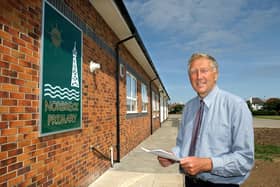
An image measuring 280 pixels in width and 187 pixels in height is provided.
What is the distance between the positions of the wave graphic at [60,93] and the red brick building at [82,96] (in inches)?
8.1

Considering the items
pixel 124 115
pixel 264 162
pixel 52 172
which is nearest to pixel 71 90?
pixel 52 172

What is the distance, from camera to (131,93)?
8977 mm

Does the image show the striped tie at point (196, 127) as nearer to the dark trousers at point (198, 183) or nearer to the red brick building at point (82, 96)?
the dark trousers at point (198, 183)

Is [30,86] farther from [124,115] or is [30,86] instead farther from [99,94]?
[124,115]

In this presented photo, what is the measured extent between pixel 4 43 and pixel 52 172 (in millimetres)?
1720

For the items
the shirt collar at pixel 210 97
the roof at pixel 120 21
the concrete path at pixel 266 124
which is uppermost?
the roof at pixel 120 21

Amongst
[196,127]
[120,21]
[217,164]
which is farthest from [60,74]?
[120,21]

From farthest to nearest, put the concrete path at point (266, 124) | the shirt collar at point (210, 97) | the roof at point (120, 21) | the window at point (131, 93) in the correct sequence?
1. the concrete path at point (266, 124)
2. the window at point (131, 93)
3. the roof at point (120, 21)
4. the shirt collar at point (210, 97)

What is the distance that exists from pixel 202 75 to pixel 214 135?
1.52ft

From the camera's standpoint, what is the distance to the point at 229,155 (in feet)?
5.32

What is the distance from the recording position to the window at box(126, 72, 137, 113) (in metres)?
8.31

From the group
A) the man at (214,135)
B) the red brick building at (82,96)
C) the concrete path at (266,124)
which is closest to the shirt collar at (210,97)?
the man at (214,135)

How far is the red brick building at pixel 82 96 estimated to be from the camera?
224 centimetres

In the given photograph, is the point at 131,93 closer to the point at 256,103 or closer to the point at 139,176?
the point at 139,176
